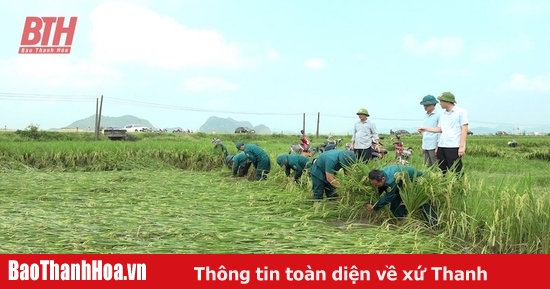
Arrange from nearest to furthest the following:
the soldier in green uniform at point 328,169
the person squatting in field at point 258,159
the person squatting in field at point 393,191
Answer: the person squatting in field at point 393,191
the soldier in green uniform at point 328,169
the person squatting in field at point 258,159

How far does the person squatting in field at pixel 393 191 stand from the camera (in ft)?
14.9

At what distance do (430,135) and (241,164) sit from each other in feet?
13.4

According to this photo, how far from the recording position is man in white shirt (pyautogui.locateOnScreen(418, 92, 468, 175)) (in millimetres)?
5737

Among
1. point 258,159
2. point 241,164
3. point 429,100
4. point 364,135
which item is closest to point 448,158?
point 429,100

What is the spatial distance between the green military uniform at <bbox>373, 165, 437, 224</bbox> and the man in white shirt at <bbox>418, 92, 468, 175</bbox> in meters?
1.12

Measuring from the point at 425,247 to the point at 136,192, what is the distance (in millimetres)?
4610

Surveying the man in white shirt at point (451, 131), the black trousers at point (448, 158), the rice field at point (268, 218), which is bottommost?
the rice field at point (268, 218)

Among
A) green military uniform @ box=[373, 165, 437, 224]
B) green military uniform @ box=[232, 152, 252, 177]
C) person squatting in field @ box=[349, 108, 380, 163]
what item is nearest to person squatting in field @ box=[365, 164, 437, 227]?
green military uniform @ box=[373, 165, 437, 224]

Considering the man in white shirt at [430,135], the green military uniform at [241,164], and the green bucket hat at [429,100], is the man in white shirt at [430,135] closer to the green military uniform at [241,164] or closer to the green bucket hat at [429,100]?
the green bucket hat at [429,100]

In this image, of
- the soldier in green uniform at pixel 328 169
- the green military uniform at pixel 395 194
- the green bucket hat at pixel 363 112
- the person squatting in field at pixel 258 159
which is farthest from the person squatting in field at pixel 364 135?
the green military uniform at pixel 395 194

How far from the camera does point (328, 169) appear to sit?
5.73 metres

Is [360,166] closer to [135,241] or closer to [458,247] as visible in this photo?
[458,247]

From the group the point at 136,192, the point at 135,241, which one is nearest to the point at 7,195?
the point at 136,192

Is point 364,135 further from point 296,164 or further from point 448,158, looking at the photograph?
point 448,158
